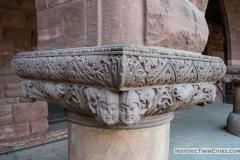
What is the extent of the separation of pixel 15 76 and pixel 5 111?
0.51 meters

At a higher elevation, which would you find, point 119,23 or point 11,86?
point 119,23

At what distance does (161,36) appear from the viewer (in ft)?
3.12

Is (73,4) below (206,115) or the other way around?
the other way around

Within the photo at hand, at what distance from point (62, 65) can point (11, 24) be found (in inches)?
A: 107

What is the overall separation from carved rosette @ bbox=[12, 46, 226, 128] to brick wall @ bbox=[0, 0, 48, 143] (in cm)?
223

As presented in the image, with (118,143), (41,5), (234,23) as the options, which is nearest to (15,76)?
(41,5)

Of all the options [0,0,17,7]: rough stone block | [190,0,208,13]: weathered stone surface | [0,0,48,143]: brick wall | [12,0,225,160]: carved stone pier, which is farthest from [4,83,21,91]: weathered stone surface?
[190,0,208,13]: weathered stone surface

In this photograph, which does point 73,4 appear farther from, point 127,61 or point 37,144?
point 37,144

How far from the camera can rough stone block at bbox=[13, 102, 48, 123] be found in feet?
10.6

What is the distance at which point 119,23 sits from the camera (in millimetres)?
846

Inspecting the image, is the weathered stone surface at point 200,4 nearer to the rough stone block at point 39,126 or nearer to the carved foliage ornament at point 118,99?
the carved foliage ornament at point 118,99

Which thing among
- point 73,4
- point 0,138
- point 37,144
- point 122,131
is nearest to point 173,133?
point 37,144

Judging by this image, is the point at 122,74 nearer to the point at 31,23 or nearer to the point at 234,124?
the point at 31,23

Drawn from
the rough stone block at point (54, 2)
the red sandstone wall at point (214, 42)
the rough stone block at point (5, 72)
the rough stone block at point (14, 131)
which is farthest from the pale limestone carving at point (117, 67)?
the red sandstone wall at point (214, 42)
